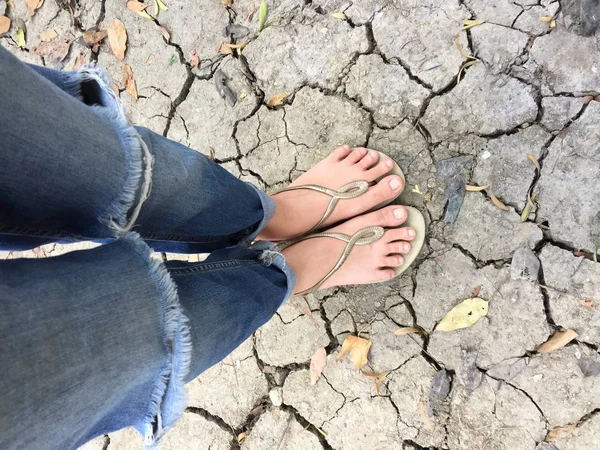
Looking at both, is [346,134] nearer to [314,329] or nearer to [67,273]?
[314,329]

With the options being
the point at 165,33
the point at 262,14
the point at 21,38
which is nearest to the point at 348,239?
the point at 262,14

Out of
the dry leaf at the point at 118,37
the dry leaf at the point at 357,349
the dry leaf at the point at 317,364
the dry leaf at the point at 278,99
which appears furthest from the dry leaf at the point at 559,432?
the dry leaf at the point at 118,37

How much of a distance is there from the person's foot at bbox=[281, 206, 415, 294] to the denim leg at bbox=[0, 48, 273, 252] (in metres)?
0.41

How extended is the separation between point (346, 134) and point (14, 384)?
126 cm

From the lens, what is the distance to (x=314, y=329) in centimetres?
167

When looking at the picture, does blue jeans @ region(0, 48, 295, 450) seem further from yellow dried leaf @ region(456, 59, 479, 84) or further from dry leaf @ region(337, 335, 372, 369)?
yellow dried leaf @ region(456, 59, 479, 84)

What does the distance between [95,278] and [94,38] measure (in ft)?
5.11

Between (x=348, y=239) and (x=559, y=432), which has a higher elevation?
(x=348, y=239)

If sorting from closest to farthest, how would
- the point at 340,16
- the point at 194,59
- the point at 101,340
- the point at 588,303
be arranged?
the point at 101,340 → the point at 588,303 → the point at 340,16 → the point at 194,59

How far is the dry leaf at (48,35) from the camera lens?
6.91 ft

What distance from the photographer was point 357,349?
1.59m

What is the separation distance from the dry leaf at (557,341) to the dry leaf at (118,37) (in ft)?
5.95

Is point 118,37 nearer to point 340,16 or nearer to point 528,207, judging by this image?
point 340,16

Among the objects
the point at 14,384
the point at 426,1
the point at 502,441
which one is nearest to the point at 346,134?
the point at 426,1
